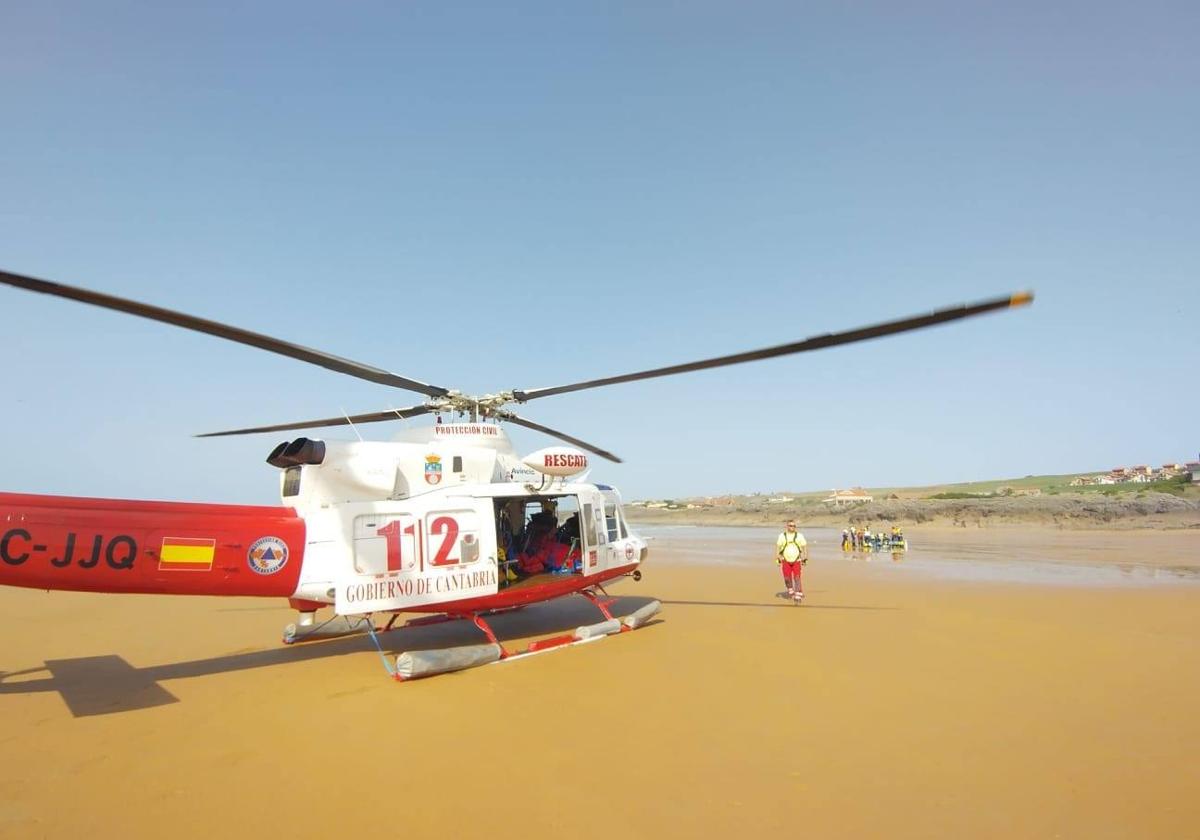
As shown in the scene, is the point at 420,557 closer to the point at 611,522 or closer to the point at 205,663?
the point at 205,663

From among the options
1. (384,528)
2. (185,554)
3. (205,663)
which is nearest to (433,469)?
(384,528)

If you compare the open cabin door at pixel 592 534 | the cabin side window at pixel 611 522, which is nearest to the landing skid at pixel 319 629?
the open cabin door at pixel 592 534

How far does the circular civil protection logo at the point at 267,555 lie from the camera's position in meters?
7.70

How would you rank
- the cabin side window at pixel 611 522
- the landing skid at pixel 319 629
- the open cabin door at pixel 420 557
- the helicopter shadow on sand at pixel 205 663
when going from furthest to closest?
the cabin side window at pixel 611 522 → the landing skid at pixel 319 629 → the open cabin door at pixel 420 557 → the helicopter shadow on sand at pixel 205 663

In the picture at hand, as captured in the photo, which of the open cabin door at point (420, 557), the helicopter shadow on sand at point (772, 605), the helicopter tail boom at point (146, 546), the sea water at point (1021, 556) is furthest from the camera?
the sea water at point (1021, 556)

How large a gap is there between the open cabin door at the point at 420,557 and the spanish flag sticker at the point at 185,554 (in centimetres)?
153

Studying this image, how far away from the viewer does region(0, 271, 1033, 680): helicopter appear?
21.8 feet

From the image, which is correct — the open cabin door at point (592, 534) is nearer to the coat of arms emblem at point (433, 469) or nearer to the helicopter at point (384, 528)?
the helicopter at point (384, 528)

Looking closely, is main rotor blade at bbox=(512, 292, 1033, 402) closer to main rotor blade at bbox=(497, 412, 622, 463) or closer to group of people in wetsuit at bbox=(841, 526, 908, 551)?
main rotor blade at bbox=(497, 412, 622, 463)

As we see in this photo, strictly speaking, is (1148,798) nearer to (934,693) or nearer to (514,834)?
(934,693)

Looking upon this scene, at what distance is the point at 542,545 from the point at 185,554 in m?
5.69

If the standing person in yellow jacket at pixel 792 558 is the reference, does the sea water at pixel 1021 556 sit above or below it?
below

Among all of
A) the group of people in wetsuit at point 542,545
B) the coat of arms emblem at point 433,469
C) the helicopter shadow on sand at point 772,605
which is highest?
the coat of arms emblem at point 433,469

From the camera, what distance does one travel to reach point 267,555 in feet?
25.5
